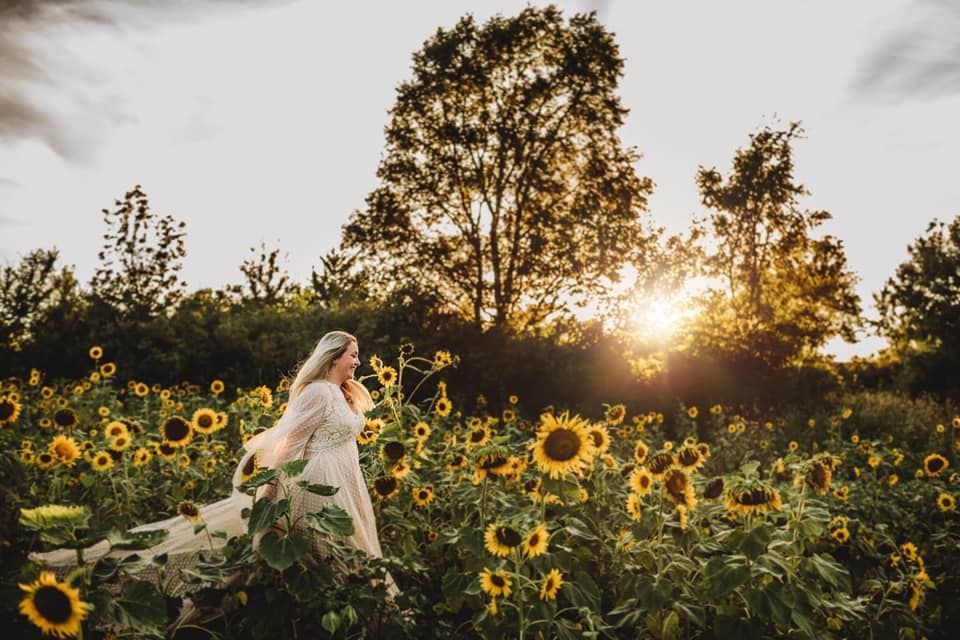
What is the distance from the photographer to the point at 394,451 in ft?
11.2

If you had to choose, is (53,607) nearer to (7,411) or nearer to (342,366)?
(342,366)

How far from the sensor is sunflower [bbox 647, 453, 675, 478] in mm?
2699

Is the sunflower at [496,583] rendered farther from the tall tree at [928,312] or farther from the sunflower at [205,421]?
the tall tree at [928,312]

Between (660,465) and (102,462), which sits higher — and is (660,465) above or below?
above

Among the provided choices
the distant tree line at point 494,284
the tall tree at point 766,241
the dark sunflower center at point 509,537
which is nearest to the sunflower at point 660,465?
the dark sunflower center at point 509,537

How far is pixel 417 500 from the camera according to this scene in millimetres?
3533

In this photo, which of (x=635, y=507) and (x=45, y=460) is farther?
(x=45, y=460)

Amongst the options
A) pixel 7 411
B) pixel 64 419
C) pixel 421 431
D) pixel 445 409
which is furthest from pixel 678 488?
pixel 7 411

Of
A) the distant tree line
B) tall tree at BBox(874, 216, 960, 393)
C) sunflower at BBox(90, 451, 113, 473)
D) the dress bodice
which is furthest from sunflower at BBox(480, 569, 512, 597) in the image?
tall tree at BBox(874, 216, 960, 393)

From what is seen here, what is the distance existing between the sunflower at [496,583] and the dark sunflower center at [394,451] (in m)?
1.13

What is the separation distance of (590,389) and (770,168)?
A: 11334mm

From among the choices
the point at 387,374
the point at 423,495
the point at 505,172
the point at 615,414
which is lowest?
the point at 423,495

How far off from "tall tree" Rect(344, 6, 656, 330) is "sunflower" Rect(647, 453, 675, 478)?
1227 centimetres

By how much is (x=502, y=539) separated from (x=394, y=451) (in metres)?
1.14
